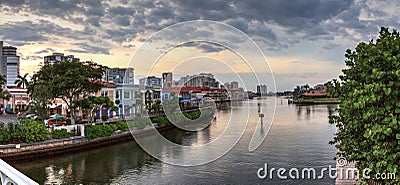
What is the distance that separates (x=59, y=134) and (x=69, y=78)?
4379mm

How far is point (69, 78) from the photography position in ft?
71.9

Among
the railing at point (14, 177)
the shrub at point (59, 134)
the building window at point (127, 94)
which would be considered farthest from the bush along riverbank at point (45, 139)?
the railing at point (14, 177)

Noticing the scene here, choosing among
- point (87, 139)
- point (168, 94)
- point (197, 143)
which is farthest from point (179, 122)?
point (87, 139)

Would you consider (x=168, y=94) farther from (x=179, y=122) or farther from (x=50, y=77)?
(x=50, y=77)

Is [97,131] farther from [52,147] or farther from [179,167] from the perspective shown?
[179,167]

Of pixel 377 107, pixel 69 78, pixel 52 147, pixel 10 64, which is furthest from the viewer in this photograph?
pixel 10 64

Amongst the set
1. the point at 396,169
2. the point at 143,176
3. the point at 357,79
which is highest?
the point at 357,79

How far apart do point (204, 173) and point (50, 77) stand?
47.3ft

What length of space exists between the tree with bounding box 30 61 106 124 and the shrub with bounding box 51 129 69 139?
3522 mm

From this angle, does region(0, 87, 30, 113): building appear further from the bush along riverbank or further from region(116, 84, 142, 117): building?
the bush along riverbank

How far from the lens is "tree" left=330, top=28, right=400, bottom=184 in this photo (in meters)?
3.72

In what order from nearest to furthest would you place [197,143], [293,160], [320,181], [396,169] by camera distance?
1. [396,169]
2. [320,181]
3. [293,160]
4. [197,143]

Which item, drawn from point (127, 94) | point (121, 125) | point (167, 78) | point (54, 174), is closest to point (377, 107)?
point (54, 174)

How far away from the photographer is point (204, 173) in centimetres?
1355
